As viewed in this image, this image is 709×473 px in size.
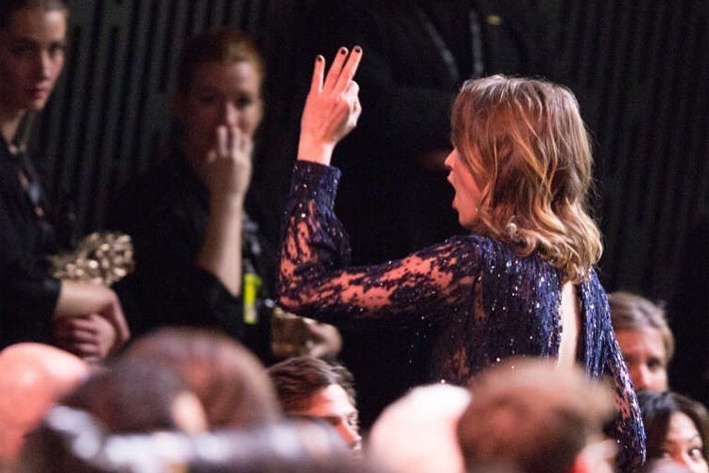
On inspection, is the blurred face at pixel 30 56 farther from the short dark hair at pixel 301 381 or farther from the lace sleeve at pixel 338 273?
the lace sleeve at pixel 338 273

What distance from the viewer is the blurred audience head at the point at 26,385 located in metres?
2.09

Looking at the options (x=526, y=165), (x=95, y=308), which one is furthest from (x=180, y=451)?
(x=95, y=308)

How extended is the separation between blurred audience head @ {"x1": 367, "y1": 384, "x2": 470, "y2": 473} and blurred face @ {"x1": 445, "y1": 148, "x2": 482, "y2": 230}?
2.80ft

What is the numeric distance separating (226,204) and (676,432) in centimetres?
144

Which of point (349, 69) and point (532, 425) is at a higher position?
point (349, 69)

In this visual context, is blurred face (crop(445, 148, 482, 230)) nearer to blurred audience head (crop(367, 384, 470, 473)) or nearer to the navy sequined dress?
the navy sequined dress

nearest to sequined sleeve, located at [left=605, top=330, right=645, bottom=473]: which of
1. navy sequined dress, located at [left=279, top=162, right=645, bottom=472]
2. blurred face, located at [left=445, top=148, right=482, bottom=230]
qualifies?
navy sequined dress, located at [left=279, top=162, right=645, bottom=472]

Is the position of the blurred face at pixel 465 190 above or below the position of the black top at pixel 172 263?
above

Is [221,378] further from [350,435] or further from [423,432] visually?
[350,435]

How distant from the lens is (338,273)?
3.03 m

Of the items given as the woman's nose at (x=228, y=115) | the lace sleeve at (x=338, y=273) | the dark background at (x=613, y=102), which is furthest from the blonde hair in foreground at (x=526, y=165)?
the dark background at (x=613, y=102)

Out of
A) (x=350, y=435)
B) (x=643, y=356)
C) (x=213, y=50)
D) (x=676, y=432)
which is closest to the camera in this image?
(x=350, y=435)

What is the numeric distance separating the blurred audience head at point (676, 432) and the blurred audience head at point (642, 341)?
1.31 ft

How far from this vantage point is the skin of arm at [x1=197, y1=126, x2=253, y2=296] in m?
4.68
